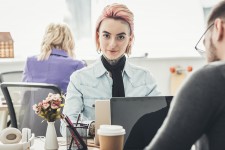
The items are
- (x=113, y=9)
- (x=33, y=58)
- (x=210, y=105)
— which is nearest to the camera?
(x=210, y=105)

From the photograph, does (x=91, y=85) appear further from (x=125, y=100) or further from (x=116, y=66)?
(x=125, y=100)

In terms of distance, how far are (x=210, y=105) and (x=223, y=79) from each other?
71mm

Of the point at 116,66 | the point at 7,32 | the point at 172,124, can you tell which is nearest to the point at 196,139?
the point at 172,124

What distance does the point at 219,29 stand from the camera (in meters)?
1.08

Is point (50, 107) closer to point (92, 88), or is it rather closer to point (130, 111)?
point (130, 111)

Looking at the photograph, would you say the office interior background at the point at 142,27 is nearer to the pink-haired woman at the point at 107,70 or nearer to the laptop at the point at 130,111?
the pink-haired woman at the point at 107,70

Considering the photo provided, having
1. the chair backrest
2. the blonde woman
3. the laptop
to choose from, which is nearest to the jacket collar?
the chair backrest

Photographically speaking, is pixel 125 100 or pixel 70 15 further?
pixel 70 15

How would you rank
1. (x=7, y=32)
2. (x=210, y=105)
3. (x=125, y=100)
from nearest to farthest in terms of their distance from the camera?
1. (x=210, y=105)
2. (x=125, y=100)
3. (x=7, y=32)

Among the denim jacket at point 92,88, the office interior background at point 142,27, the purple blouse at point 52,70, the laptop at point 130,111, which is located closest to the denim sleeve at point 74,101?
the denim jacket at point 92,88

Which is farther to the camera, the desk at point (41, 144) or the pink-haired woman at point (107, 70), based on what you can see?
the pink-haired woman at point (107, 70)

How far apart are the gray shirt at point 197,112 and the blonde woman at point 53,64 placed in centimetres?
220

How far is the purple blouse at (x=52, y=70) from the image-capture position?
3107mm

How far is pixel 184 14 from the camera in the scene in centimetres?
485
